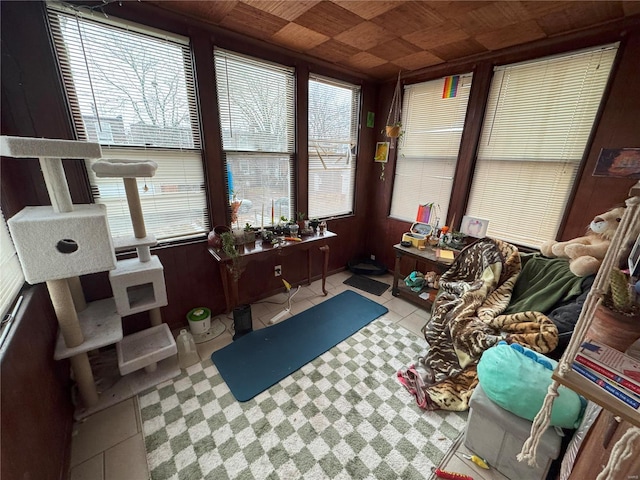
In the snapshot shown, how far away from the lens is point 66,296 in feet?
4.64

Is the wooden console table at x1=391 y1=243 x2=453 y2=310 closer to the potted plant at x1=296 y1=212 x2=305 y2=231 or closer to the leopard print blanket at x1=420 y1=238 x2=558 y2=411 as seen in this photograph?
the leopard print blanket at x1=420 y1=238 x2=558 y2=411

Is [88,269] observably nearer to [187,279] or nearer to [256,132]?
[187,279]

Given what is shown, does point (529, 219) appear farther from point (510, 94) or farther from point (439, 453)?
point (439, 453)

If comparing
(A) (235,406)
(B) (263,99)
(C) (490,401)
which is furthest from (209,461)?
(B) (263,99)

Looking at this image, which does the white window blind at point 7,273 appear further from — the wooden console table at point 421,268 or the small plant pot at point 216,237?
the wooden console table at point 421,268

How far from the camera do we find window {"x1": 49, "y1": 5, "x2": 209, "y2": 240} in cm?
163

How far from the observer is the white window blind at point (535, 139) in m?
1.95

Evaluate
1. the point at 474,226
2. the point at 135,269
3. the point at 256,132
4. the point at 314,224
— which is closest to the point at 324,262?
the point at 314,224

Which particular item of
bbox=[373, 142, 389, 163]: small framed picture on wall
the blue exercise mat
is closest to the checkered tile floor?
the blue exercise mat

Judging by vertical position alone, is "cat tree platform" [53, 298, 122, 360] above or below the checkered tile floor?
above

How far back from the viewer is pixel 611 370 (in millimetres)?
649

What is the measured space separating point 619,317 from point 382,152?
2.86 m

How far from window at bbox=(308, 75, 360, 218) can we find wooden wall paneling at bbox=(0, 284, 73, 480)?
2317 millimetres

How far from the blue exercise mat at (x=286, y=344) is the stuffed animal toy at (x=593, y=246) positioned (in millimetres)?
1521
